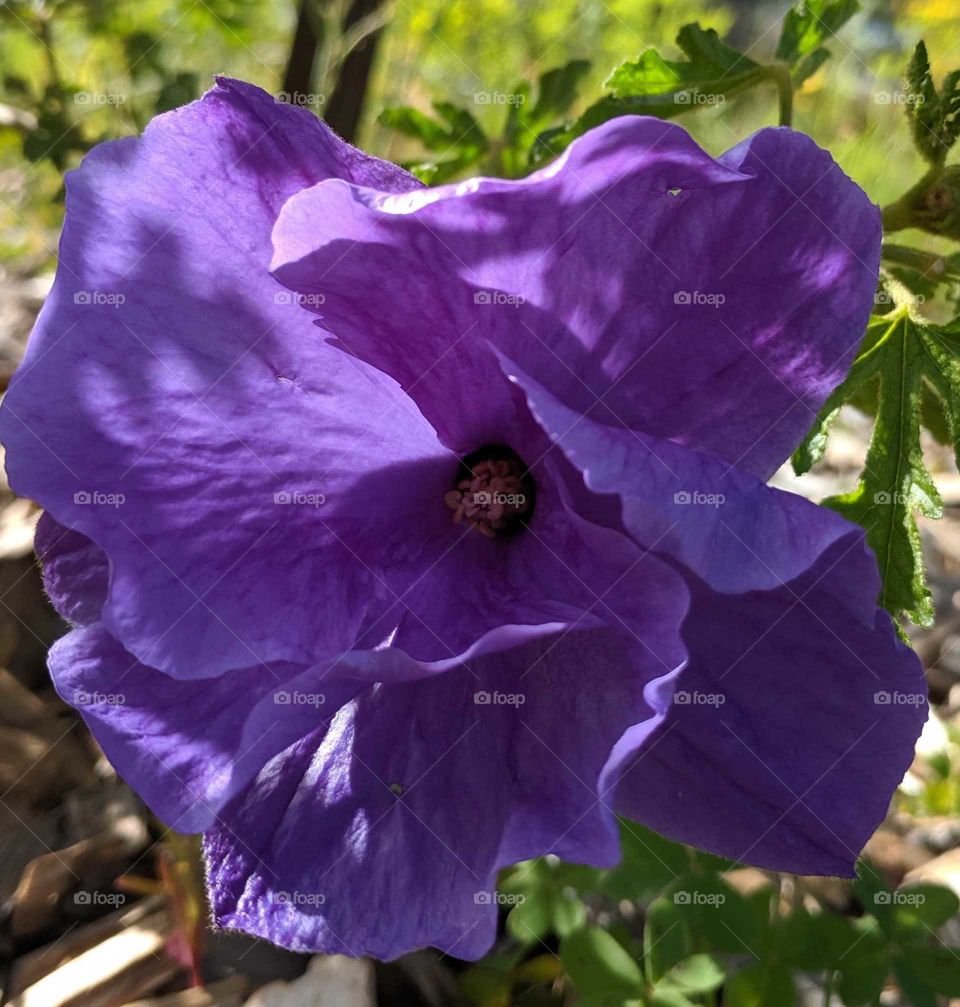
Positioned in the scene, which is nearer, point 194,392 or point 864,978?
point 194,392

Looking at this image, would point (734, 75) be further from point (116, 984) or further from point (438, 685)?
point (116, 984)

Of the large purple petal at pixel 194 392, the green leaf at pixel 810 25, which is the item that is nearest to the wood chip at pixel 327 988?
the large purple petal at pixel 194 392

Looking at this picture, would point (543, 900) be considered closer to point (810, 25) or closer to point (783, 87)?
point (783, 87)

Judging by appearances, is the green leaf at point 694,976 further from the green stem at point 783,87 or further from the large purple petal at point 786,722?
the green stem at point 783,87

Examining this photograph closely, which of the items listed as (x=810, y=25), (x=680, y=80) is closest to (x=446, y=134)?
(x=680, y=80)

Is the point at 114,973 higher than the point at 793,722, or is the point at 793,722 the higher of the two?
the point at 793,722

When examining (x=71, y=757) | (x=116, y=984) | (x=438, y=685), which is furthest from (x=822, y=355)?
(x=71, y=757)
